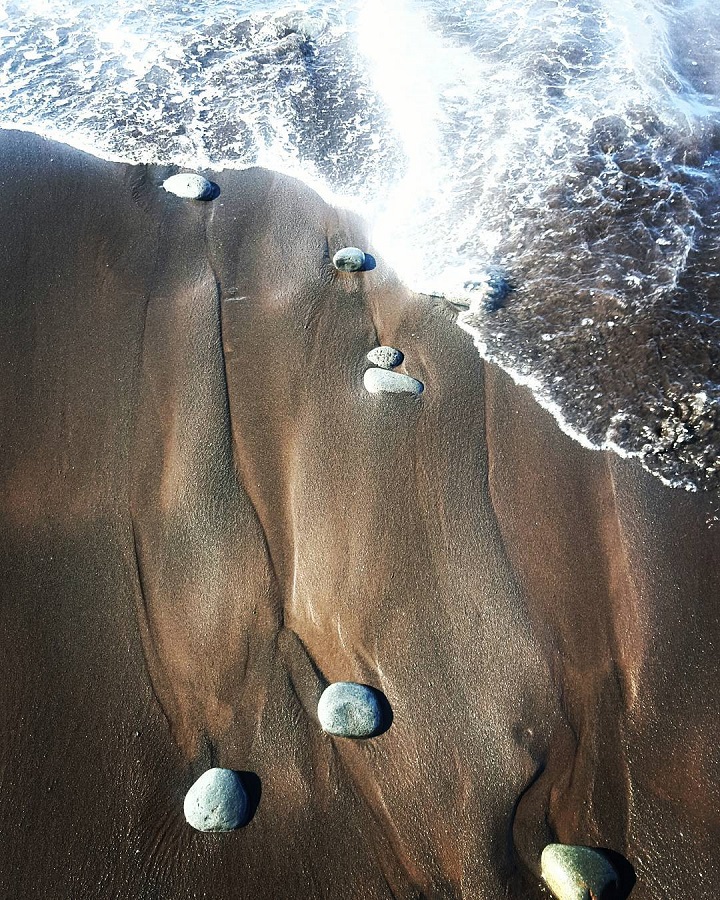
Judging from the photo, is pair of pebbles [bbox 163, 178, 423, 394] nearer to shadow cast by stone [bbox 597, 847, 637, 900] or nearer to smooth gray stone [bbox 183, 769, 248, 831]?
smooth gray stone [bbox 183, 769, 248, 831]

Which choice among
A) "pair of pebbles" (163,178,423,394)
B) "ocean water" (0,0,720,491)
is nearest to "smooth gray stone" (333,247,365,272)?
"pair of pebbles" (163,178,423,394)

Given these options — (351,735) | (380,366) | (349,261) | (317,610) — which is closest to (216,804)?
(351,735)

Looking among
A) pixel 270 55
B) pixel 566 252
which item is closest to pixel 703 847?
pixel 566 252

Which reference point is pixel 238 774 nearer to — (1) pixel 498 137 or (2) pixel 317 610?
(2) pixel 317 610

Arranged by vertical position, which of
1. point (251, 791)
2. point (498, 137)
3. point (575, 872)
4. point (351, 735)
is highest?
point (498, 137)

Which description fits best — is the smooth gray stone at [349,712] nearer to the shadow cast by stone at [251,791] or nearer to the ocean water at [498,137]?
the shadow cast by stone at [251,791]

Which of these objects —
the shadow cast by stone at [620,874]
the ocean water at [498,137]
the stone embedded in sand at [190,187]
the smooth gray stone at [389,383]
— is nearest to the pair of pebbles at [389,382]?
the smooth gray stone at [389,383]
